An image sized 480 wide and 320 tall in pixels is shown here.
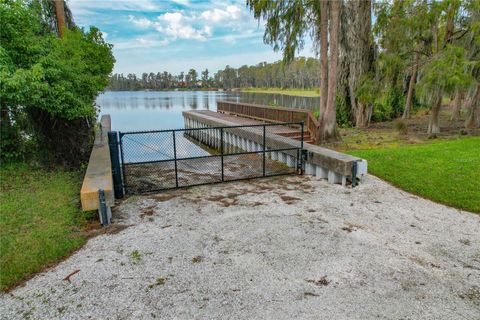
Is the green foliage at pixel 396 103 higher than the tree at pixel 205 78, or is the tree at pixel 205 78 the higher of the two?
the tree at pixel 205 78

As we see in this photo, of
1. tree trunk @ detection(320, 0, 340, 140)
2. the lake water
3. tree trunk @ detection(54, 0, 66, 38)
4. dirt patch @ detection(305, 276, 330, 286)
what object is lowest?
the lake water

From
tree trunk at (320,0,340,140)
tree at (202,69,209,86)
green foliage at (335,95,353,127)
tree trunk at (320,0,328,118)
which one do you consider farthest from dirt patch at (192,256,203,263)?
tree at (202,69,209,86)

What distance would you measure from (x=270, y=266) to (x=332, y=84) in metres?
8.75

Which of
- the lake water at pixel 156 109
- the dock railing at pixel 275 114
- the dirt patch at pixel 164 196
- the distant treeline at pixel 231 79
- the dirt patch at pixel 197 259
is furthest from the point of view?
the distant treeline at pixel 231 79

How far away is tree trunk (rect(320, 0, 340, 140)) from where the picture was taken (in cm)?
1029

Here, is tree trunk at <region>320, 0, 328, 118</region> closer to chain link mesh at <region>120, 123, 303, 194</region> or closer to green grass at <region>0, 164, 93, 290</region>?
chain link mesh at <region>120, 123, 303, 194</region>

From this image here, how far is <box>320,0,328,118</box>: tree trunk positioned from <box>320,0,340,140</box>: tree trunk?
0.36 meters

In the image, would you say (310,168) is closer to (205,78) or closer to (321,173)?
(321,173)

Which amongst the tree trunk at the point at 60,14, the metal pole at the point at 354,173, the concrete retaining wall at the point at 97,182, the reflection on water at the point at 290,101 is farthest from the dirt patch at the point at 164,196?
the reflection on water at the point at 290,101

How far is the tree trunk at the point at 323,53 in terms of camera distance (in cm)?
1089

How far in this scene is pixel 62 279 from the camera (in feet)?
10.8

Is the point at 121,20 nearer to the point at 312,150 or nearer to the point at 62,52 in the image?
the point at 62,52

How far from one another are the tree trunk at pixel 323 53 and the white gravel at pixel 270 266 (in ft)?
23.0

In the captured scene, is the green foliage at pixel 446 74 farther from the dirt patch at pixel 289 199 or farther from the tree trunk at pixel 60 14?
the tree trunk at pixel 60 14
